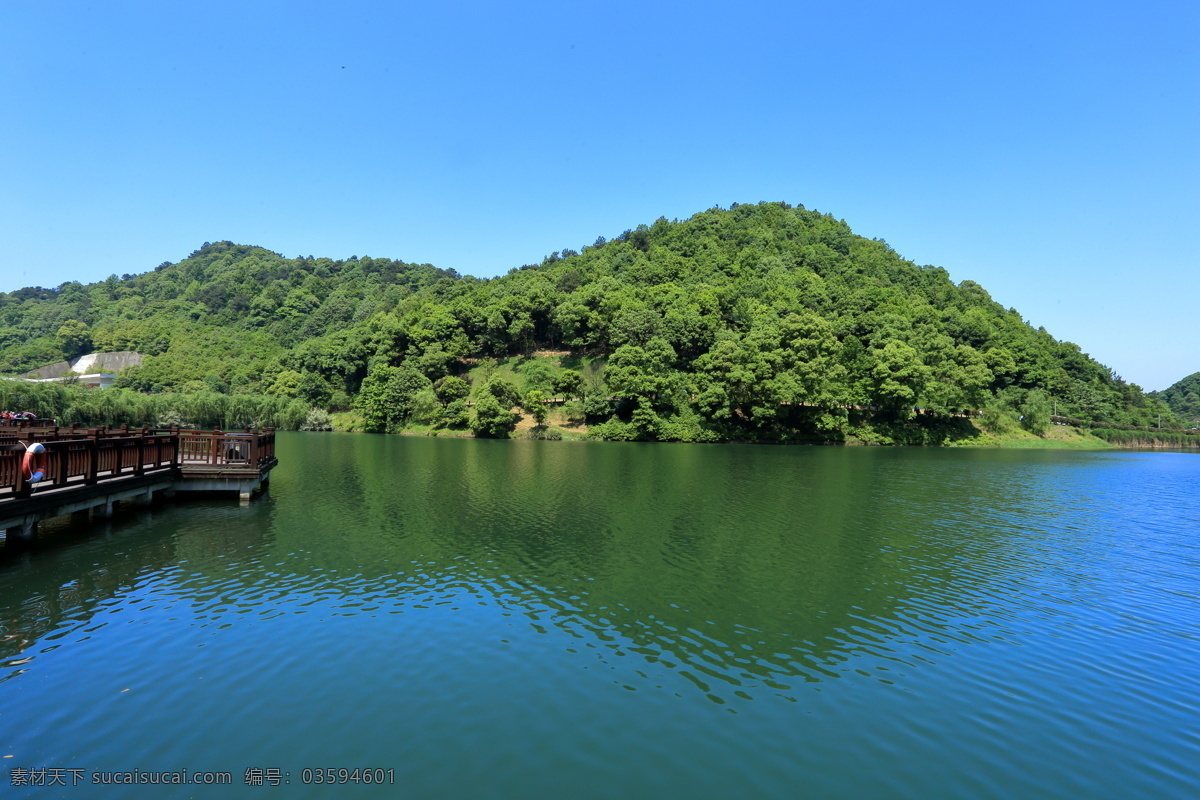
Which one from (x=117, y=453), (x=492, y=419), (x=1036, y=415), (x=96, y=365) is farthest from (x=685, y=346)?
(x=96, y=365)

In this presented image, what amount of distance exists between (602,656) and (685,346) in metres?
86.9

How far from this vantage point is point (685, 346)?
313 feet

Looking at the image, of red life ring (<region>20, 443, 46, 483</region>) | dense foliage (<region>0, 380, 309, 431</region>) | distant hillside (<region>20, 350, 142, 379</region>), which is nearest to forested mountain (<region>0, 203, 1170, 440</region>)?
distant hillside (<region>20, 350, 142, 379</region>)

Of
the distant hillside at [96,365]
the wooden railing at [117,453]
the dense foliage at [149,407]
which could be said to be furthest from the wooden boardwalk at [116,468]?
the distant hillside at [96,365]

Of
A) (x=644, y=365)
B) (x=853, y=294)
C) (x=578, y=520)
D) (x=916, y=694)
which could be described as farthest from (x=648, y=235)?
(x=916, y=694)

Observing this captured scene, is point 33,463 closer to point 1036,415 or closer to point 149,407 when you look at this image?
point 149,407

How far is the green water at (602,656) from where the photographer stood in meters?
7.25

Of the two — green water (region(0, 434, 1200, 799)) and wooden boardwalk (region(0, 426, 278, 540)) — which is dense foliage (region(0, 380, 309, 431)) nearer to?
wooden boardwalk (region(0, 426, 278, 540))

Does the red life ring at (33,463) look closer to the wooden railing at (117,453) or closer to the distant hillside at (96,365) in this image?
the wooden railing at (117,453)

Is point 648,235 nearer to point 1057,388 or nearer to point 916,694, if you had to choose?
point 1057,388

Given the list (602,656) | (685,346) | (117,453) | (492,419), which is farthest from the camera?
(685,346)

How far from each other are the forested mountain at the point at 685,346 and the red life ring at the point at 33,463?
6582cm

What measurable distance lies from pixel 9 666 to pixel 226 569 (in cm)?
597

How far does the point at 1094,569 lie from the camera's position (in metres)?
18.0
